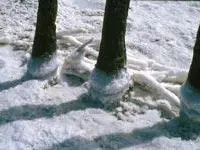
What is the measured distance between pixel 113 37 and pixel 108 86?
58 centimetres

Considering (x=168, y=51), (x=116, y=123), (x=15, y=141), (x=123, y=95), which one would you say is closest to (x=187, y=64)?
(x=168, y=51)

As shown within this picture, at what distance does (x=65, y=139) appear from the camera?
4730mm

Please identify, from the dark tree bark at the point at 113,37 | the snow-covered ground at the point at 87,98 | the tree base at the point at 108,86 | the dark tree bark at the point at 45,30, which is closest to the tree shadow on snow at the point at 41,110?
the snow-covered ground at the point at 87,98

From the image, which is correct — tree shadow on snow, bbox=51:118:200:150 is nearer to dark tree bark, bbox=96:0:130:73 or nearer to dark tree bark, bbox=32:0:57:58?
dark tree bark, bbox=96:0:130:73

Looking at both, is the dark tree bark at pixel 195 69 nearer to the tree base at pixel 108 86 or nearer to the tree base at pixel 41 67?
the tree base at pixel 108 86

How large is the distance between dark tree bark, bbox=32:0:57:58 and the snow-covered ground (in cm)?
41

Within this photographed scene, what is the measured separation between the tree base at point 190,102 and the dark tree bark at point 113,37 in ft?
2.64

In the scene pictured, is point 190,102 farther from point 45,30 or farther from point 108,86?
point 45,30

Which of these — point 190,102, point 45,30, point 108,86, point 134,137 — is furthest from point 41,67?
point 190,102

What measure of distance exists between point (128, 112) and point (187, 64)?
1816 millimetres

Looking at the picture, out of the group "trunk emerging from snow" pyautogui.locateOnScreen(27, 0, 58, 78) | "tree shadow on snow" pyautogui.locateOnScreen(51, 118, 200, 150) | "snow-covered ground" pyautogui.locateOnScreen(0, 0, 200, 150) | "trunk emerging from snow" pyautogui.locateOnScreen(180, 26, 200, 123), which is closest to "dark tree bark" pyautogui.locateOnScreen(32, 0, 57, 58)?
"trunk emerging from snow" pyautogui.locateOnScreen(27, 0, 58, 78)

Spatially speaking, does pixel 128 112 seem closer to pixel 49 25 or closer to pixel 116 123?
pixel 116 123

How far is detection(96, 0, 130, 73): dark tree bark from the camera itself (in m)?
4.82

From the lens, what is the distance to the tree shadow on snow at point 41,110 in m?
5.01
